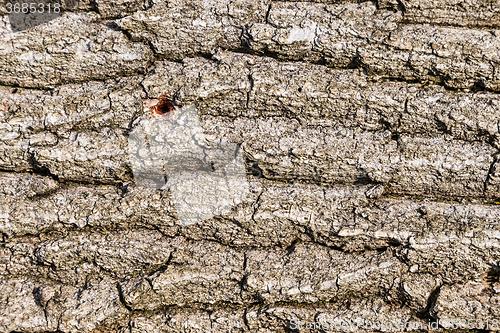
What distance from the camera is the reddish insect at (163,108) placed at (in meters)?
3.94

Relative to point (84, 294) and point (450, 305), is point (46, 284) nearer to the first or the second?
point (84, 294)

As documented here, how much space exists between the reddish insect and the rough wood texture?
0.08m

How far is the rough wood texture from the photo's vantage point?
3.85 m

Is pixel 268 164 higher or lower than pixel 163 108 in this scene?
lower

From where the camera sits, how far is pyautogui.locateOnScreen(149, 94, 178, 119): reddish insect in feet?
12.9

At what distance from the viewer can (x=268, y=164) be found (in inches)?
157

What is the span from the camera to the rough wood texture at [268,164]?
385 cm

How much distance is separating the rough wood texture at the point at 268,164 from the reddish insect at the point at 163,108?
8cm

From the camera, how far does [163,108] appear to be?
13.0 ft

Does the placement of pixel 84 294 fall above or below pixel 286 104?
below

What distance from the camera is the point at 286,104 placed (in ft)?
12.8

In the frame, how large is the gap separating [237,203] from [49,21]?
2.83 m

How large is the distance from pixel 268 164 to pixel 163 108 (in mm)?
1271

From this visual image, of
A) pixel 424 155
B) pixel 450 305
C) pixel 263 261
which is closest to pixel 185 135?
pixel 263 261
